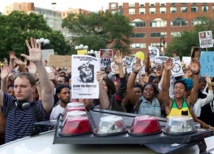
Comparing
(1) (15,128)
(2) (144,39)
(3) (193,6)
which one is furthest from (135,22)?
(1) (15,128)

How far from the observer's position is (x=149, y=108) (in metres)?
5.84

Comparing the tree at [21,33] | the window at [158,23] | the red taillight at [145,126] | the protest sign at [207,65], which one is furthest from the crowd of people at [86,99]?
the window at [158,23]

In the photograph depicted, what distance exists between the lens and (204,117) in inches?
251

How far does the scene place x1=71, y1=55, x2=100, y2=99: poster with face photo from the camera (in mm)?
4961

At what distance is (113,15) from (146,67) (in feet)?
216

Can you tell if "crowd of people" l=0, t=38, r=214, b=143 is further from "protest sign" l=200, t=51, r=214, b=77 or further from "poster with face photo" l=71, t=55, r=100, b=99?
"protest sign" l=200, t=51, r=214, b=77

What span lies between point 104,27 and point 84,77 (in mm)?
68239

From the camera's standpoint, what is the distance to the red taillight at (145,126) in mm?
1837

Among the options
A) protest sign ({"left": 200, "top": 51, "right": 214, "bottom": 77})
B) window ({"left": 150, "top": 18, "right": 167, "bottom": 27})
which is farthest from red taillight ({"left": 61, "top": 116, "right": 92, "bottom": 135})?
window ({"left": 150, "top": 18, "right": 167, "bottom": 27})

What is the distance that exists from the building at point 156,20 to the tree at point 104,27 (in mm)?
33047

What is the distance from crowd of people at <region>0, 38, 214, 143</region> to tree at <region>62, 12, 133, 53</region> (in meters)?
65.1

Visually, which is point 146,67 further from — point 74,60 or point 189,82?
point 74,60

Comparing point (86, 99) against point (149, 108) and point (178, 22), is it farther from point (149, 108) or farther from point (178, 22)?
point (178, 22)

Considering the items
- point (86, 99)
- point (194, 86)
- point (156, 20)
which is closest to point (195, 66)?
point (194, 86)
